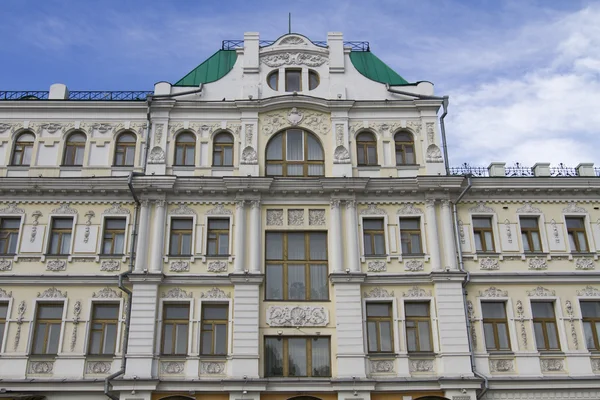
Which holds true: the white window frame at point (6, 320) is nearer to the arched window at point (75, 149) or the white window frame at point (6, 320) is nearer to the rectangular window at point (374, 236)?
the arched window at point (75, 149)

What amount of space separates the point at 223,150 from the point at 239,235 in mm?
4040

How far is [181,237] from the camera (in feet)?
81.5

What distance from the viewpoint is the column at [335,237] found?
24.1 meters

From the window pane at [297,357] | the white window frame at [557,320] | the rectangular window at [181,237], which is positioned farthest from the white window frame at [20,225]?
the white window frame at [557,320]

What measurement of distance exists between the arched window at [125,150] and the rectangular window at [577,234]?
1793cm

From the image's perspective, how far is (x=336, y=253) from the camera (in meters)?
24.2

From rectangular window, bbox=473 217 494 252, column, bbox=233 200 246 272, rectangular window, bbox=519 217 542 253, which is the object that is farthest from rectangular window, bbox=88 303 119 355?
rectangular window, bbox=519 217 542 253

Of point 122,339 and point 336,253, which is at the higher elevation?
point 336,253

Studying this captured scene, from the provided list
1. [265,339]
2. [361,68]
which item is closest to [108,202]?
[265,339]

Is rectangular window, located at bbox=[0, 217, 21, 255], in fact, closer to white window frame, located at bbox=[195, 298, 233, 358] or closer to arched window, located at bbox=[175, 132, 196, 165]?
arched window, located at bbox=[175, 132, 196, 165]

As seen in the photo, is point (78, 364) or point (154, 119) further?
Answer: point (154, 119)

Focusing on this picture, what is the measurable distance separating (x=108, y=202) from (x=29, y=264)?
12.1ft

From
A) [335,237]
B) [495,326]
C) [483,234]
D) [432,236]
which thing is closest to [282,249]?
[335,237]

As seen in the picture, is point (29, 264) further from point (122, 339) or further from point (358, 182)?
point (358, 182)
